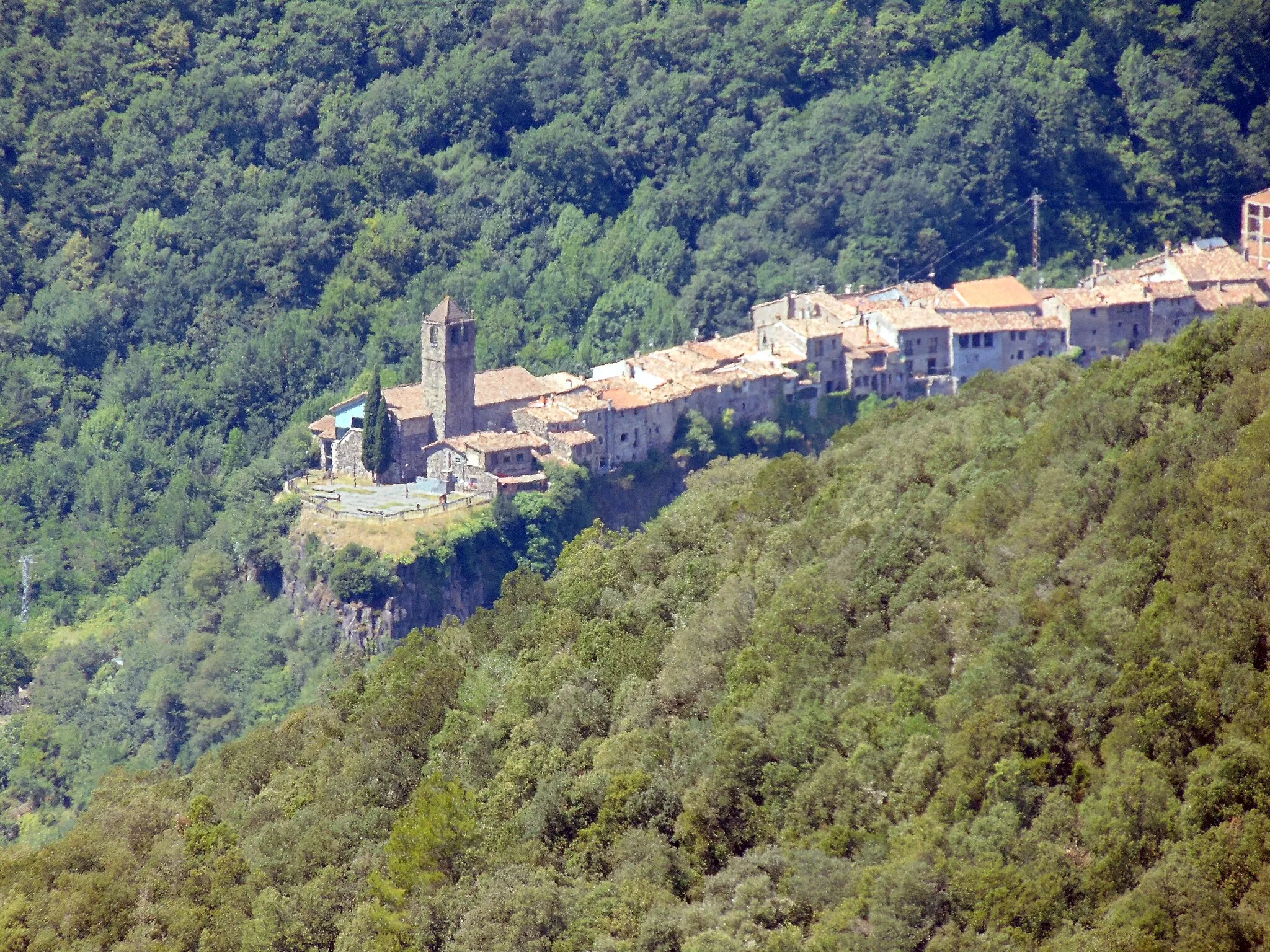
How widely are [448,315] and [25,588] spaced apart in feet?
45.1

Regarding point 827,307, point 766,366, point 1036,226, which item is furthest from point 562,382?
point 1036,226

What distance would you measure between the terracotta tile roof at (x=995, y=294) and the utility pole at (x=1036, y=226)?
5274 mm

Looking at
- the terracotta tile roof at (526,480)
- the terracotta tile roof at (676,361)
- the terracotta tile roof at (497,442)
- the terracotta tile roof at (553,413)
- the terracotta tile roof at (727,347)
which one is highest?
the terracotta tile roof at (727,347)

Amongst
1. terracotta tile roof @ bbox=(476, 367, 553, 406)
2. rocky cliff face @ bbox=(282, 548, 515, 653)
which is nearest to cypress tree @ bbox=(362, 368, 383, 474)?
terracotta tile roof @ bbox=(476, 367, 553, 406)

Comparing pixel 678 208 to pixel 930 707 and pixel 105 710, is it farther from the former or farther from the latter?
pixel 930 707

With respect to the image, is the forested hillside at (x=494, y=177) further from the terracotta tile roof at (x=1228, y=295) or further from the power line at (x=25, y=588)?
the terracotta tile roof at (x=1228, y=295)

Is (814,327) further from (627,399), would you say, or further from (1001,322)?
(627,399)

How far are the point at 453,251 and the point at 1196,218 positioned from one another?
22802 mm

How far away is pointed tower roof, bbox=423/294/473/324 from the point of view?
62719 millimetres

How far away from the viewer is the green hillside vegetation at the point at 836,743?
28000 millimetres

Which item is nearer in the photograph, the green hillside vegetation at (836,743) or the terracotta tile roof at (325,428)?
the green hillside vegetation at (836,743)

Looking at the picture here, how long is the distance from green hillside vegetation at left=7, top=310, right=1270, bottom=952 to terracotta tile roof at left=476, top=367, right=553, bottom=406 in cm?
2198

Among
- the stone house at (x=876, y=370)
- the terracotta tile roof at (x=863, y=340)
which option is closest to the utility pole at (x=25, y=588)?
the stone house at (x=876, y=370)

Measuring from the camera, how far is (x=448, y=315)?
62938 mm
